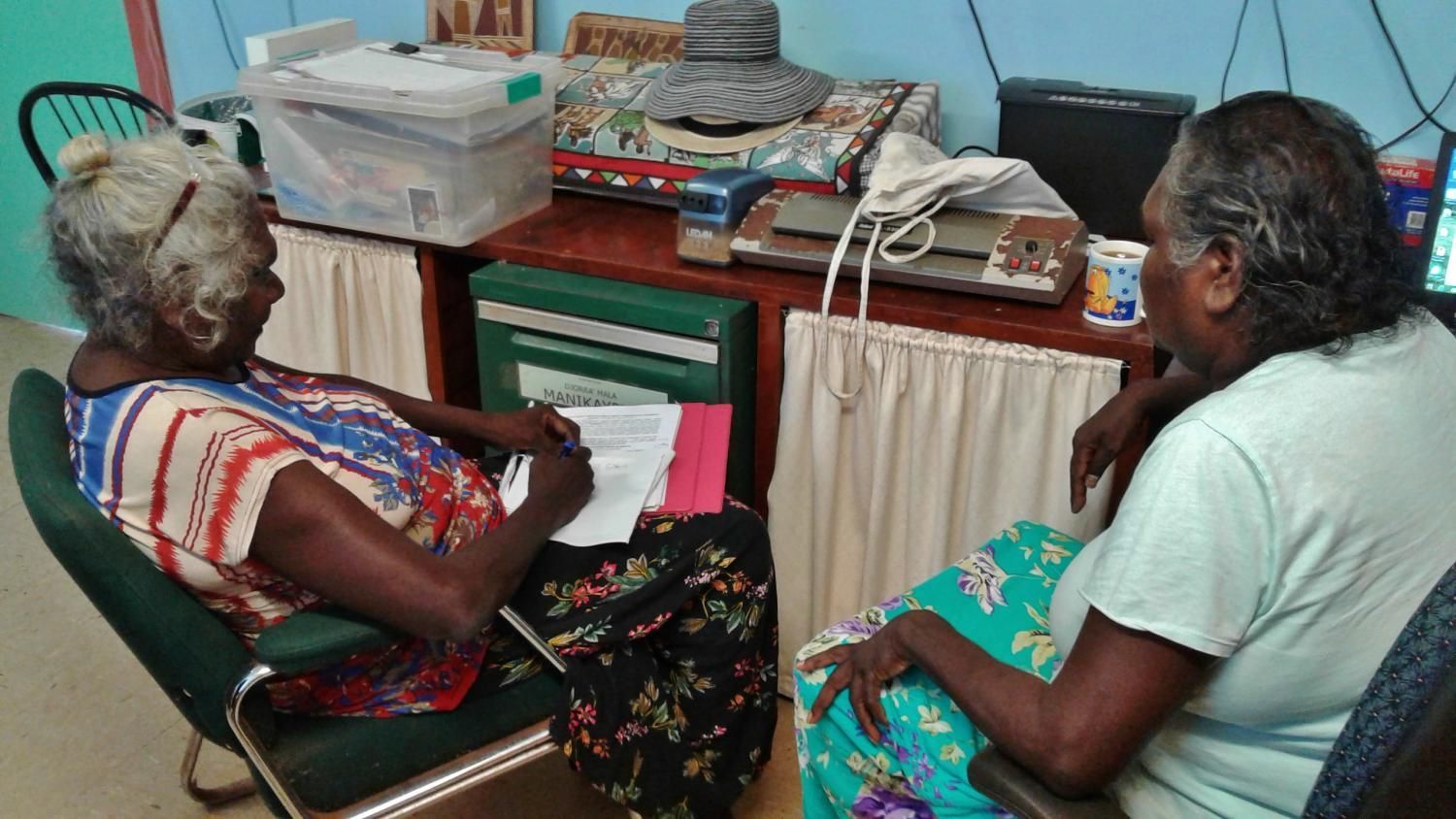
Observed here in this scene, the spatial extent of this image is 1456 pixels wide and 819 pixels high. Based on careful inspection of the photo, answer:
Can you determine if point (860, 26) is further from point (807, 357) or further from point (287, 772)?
point (287, 772)

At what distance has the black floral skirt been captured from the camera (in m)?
1.39

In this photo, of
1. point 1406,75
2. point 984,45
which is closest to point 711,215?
point 984,45

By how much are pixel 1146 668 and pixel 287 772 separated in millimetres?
961

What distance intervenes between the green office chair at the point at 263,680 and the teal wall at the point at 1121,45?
1.38 m

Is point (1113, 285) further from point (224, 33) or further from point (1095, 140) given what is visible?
point (224, 33)

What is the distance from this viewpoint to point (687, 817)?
1513mm

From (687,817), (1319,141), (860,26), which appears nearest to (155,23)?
(860,26)

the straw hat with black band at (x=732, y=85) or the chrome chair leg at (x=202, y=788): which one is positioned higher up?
the straw hat with black band at (x=732, y=85)

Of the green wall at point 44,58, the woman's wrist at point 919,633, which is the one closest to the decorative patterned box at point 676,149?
the woman's wrist at point 919,633

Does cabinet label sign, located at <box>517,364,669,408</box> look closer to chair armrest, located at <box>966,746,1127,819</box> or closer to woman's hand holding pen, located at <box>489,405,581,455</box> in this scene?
woman's hand holding pen, located at <box>489,405,581,455</box>

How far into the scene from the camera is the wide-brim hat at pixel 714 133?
1.98 meters

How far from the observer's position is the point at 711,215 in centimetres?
178

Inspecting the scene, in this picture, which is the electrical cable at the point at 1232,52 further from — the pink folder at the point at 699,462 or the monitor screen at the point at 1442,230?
the pink folder at the point at 699,462

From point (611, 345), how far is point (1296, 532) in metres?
1.18
